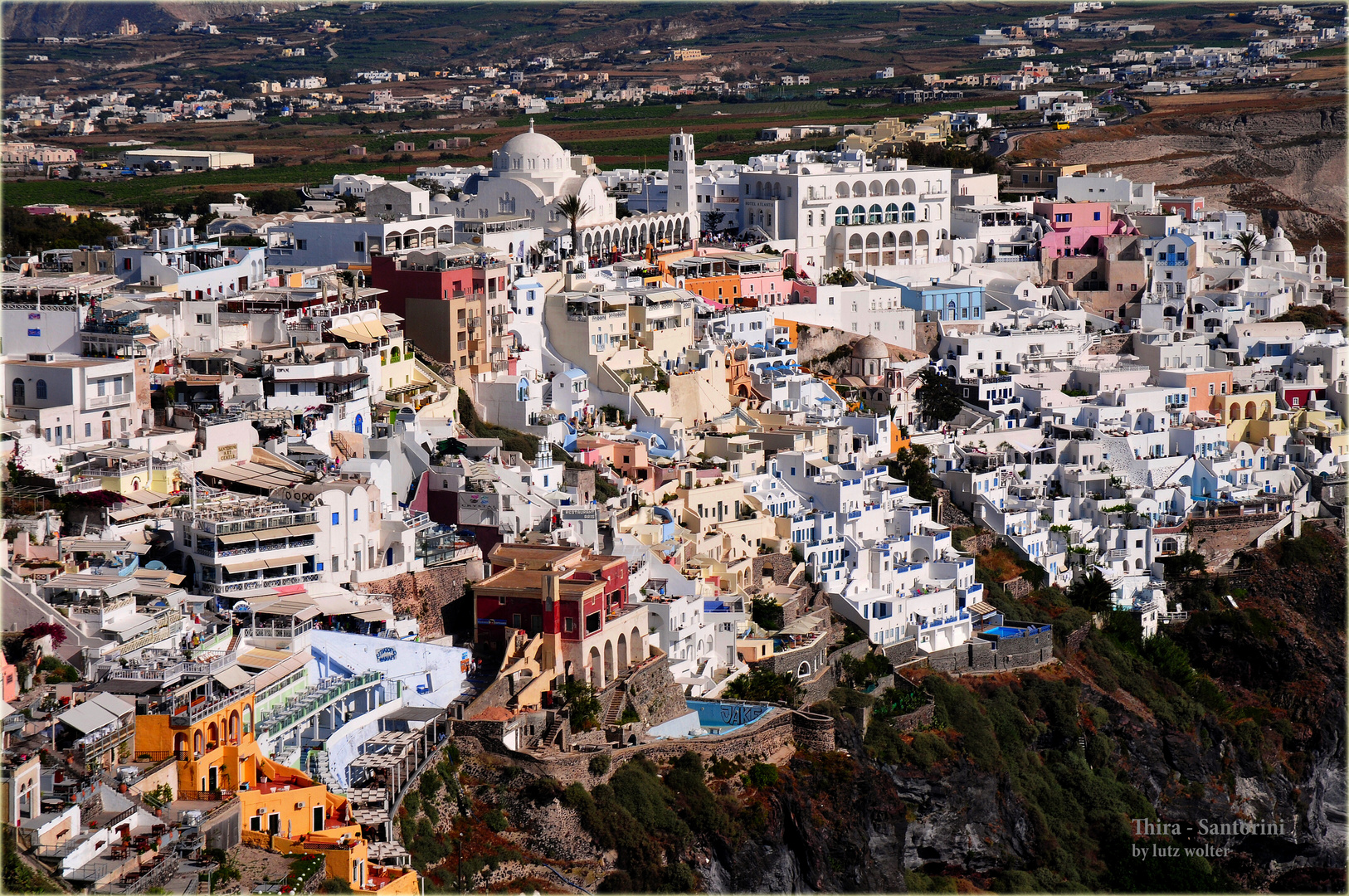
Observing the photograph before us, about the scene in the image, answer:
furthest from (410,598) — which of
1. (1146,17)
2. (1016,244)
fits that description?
(1146,17)

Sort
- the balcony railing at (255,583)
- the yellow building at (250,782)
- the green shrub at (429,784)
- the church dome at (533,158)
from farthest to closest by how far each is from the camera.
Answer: the church dome at (533,158)
the balcony railing at (255,583)
the green shrub at (429,784)
the yellow building at (250,782)

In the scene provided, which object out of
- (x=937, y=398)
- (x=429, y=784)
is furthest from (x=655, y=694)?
(x=937, y=398)

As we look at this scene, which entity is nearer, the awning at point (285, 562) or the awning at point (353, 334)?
the awning at point (285, 562)

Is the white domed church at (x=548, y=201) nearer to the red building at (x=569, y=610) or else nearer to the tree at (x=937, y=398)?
the tree at (x=937, y=398)

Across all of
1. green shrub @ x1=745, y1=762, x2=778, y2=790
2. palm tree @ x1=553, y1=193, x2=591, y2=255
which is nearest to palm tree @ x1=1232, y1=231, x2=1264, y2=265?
palm tree @ x1=553, y1=193, x2=591, y2=255

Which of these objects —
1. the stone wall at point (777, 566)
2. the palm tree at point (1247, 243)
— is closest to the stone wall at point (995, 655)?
the stone wall at point (777, 566)

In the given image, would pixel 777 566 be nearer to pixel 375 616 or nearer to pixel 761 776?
pixel 761 776

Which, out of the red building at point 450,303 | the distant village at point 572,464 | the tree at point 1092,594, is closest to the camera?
the distant village at point 572,464

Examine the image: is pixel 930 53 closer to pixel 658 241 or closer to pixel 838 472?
pixel 658 241
